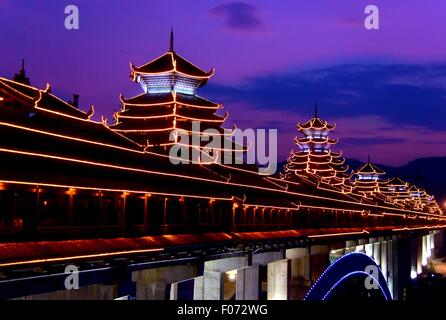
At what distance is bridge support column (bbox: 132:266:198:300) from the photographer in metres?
27.5

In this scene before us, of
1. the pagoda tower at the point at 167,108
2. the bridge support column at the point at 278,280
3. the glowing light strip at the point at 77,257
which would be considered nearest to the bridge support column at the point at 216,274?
the glowing light strip at the point at 77,257

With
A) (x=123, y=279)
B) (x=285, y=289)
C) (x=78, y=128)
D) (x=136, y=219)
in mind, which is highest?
(x=78, y=128)

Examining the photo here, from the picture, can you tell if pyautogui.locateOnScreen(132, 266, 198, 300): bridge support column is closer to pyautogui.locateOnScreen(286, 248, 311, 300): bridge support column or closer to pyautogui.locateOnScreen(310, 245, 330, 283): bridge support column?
pyautogui.locateOnScreen(286, 248, 311, 300): bridge support column

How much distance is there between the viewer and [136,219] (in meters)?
31.7

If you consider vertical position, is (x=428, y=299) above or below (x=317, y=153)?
below

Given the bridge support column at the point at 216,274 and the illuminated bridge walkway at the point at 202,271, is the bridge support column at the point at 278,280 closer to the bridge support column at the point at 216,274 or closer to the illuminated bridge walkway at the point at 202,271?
the illuminated bridge walkway at the point at 202,271

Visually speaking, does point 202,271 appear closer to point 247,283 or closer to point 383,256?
point 247,283

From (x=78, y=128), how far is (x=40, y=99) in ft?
10.2

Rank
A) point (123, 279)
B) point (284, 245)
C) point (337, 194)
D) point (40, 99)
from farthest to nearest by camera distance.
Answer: point (337, 194)
point (284, 245)
point (40, 99)
point (123, 279)

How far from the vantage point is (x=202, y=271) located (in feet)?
98.8

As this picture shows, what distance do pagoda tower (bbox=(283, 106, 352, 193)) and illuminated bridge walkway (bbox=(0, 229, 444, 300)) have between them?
48.8m

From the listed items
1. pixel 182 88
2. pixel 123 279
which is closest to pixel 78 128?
pixel 123 279

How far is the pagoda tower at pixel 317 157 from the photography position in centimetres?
11744
